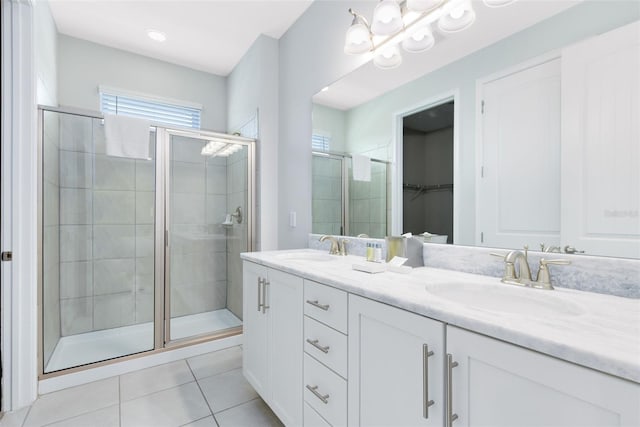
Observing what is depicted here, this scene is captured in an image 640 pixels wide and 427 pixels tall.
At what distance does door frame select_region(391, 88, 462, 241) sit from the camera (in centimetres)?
134

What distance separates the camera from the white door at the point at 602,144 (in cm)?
89

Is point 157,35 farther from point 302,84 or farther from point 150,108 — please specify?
point 302,84

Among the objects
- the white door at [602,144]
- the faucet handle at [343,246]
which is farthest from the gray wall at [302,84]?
the white door at [602,144]

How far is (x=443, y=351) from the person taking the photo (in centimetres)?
75

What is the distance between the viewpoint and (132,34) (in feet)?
8.57

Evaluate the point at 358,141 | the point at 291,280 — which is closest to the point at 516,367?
the point at 291,280

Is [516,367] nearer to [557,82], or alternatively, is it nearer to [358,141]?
[557,82]

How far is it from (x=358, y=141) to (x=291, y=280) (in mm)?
1004

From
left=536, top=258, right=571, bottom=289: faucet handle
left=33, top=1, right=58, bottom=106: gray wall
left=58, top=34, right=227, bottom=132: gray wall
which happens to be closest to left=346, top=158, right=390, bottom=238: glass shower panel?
left=536, top=258, right=571, bottom=289: faucet handle

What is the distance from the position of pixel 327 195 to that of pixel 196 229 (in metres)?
1.22

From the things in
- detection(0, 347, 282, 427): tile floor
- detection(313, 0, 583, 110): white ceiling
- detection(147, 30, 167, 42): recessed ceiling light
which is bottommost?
detection(0, 347, 282, 427): tile floor

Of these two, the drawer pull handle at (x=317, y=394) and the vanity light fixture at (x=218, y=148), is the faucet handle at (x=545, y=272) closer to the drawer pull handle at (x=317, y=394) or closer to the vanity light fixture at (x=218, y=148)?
the drawer pull handle at (x=317, y=394)

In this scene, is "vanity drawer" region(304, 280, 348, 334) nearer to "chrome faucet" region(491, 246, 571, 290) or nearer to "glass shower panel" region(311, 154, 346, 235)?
"chrome faucet" region(491, 246, 571, 290)

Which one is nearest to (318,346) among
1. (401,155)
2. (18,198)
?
(401,155)
